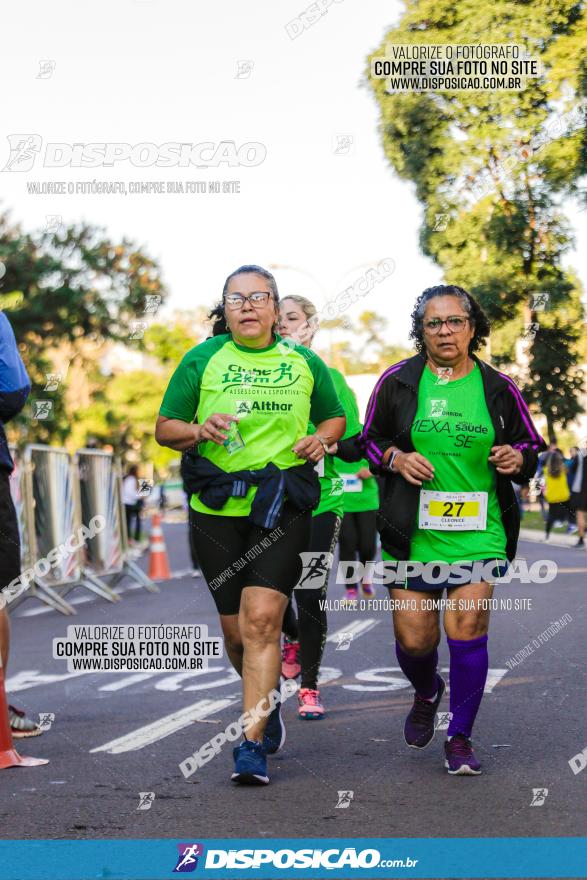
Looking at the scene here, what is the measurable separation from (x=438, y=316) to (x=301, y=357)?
2.07 ft

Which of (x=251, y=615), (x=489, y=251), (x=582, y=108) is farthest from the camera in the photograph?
(x=489, y=251)

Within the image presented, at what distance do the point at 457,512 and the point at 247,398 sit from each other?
98cm

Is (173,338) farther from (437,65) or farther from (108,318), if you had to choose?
(437,65)

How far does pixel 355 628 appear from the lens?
11047 millimetres

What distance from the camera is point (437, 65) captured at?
68.1 feet

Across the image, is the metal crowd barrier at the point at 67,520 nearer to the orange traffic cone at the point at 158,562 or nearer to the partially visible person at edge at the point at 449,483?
the orange traffic cone at the point at 158,562

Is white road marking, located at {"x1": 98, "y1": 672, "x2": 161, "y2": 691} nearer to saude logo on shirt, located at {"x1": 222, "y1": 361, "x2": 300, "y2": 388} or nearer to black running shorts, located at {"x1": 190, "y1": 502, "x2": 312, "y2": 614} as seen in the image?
black running shorts, located at {"x1": 190, "y1": 502, "x2": 312, "y2": 614}

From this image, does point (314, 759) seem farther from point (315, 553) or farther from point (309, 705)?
point (315, 553)

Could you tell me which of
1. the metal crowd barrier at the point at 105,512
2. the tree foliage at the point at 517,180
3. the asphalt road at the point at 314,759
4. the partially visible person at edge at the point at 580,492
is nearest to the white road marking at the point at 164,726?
the asphalt road at the point at 314,759

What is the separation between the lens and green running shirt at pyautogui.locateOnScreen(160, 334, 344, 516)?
5520 millimetres

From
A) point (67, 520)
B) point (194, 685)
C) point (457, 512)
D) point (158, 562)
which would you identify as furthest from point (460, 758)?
point (158, 562)

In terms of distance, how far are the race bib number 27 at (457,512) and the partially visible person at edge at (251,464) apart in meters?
0.49

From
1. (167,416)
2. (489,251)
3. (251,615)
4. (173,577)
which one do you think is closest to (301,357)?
(167,416)

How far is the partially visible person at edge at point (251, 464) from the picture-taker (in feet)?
17.9
